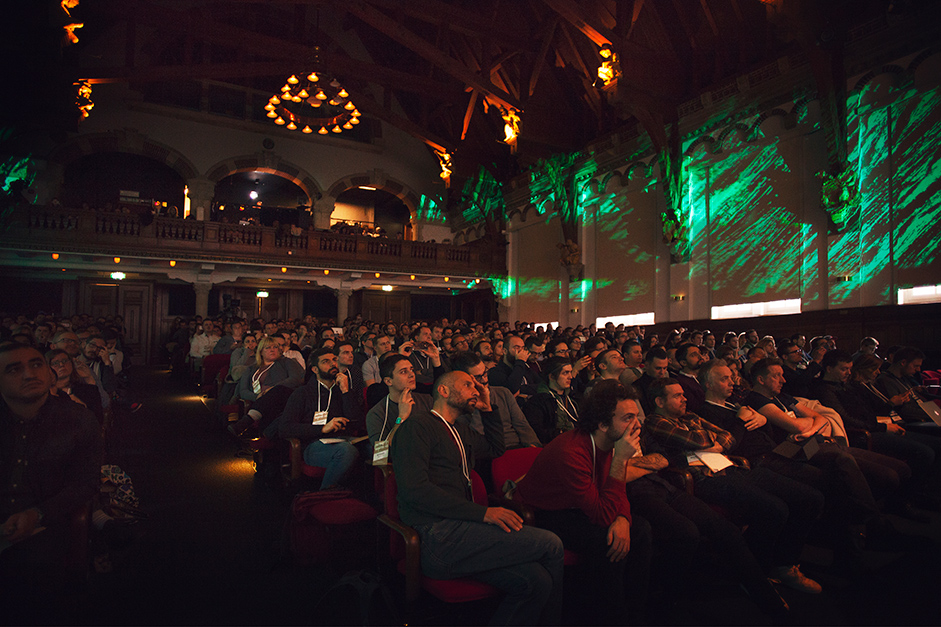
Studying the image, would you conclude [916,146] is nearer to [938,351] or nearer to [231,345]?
[938,351]

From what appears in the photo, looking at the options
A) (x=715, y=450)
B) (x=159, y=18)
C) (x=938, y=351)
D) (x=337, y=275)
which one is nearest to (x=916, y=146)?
(x=938, y=351)

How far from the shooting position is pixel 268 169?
1752cm

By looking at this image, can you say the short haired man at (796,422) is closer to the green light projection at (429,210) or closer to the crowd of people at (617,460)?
the crowd of people at (617,460)

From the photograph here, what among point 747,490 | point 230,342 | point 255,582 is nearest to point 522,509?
point 747,490

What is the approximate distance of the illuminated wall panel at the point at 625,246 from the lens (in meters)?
12.5

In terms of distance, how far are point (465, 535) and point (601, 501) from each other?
64cm

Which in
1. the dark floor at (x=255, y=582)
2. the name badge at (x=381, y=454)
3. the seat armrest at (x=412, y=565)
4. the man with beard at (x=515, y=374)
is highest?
the man with beard at (x=515, y=374)

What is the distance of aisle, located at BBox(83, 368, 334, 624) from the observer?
239 cm

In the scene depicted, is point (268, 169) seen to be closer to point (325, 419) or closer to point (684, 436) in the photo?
point (325, 419)

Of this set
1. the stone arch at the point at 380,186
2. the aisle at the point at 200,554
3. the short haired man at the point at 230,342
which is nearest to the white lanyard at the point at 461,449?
the aisle at the point at 200,554

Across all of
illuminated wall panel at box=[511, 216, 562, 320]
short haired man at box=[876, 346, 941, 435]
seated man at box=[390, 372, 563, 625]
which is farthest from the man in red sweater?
illuminated wall panel at box=[511, 216, 562, 320]

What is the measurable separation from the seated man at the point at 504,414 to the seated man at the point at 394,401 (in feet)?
1.40

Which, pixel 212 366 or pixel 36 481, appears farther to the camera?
pixel 212 366

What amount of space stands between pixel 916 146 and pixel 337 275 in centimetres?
1352
